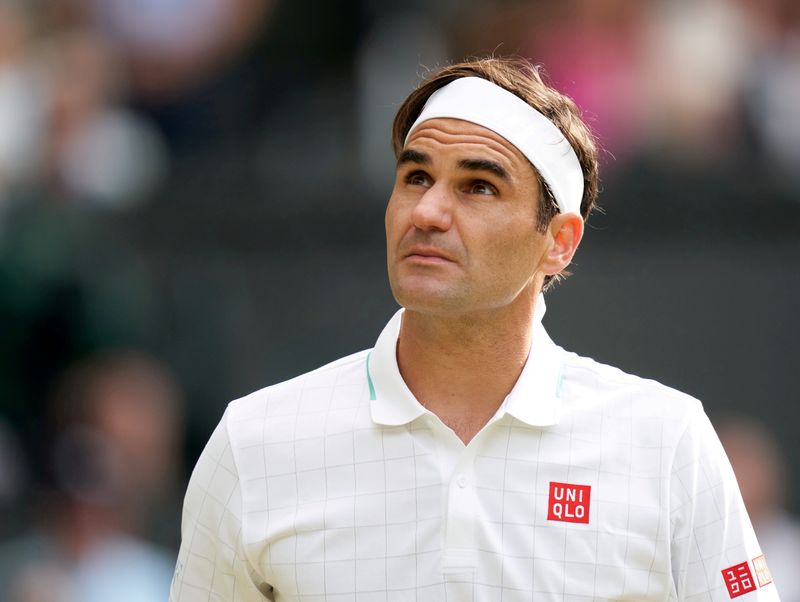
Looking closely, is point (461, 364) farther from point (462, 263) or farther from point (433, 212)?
point (433, 212)

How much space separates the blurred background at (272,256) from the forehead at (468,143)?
120 inches

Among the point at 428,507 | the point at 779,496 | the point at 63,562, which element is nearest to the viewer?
the point at 428,507

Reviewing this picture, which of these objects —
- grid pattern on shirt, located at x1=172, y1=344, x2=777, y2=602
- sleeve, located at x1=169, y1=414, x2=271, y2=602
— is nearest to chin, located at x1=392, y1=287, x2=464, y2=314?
grid pattern on shirt, located at x1=172, y1=344, x2=777, y2=602

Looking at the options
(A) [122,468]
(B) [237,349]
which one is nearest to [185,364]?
(B) [237,349]

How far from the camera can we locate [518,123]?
3.70 metres

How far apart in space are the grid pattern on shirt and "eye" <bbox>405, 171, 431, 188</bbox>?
51 centimetres

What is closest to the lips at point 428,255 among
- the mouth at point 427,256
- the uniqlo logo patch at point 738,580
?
the mouth at point 427,256

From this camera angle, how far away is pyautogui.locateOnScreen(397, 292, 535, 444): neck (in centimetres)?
362

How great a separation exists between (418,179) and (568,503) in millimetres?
824

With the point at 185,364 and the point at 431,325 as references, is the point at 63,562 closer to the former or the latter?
the point at 185,364

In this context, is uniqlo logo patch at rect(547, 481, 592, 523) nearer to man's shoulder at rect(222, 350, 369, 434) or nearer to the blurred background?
man's shoulder at rect(222, 350, 369, 434)

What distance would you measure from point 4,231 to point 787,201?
135 inches

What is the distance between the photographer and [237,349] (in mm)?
6980

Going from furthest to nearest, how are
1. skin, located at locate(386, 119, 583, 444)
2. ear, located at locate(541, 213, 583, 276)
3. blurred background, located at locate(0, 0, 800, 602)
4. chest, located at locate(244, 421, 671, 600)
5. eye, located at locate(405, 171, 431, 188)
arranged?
blurred background, located at locate(0, 0, 800, 602)
ear, located at locate(541, 213, 583, 276)
eye, located at locate(405, 171, 431, 188)
skin, located at locate(386, 119, 583, 444)
chest, located at locate(244, 421, 671, 600)
